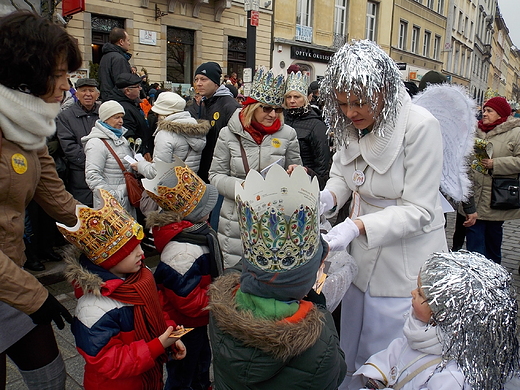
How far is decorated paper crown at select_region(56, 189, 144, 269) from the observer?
186 cm

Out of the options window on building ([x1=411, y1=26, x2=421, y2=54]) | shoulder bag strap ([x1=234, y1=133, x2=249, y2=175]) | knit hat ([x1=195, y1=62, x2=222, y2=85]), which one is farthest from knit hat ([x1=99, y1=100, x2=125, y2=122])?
window on building ([x1=411, y1=26, x2=421, y2=54])

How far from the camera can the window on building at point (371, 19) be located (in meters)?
25.3

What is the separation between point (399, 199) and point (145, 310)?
1.27 metres

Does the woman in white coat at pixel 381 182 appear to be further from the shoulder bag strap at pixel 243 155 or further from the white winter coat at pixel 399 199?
the shoulder bag strap at pixel 243 155

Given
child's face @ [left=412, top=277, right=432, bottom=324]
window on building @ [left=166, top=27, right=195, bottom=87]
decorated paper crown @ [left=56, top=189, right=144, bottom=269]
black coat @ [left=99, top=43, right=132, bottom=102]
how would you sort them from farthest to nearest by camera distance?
window on building @ [left=166, top=27, right=195, bottom=87] < black coat @ [left=99, top=43, right=132, bottom=102] < decorated paper crown @ [left=56, top=189, right=144, bottom=269] < child's face @ [left=412, top=277, right=432, bottom=324]

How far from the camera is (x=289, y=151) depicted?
3.58 m

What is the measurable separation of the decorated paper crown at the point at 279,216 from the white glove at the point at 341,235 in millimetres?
332

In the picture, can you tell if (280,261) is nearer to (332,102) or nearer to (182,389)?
(332,102)

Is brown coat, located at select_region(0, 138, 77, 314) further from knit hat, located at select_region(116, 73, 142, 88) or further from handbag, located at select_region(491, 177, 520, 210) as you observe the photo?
handbag, located at select_region(491, 177, 520, 210)

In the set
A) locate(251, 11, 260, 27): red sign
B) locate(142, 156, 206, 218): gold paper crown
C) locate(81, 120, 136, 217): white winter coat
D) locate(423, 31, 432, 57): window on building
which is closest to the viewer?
locate(142, 156, 206, 218): gold paper crown

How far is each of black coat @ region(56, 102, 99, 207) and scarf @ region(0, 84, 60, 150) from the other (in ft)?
8.76

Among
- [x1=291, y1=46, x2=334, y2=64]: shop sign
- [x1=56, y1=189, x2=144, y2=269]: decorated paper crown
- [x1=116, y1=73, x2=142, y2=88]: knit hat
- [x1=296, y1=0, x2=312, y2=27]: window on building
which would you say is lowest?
[x1=56, y1=189, x2=144, y2=269]: decorated paper crown

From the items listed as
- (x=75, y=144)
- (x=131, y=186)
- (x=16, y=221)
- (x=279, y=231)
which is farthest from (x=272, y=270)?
(x=75, y=144)

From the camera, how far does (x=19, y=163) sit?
1768mm
